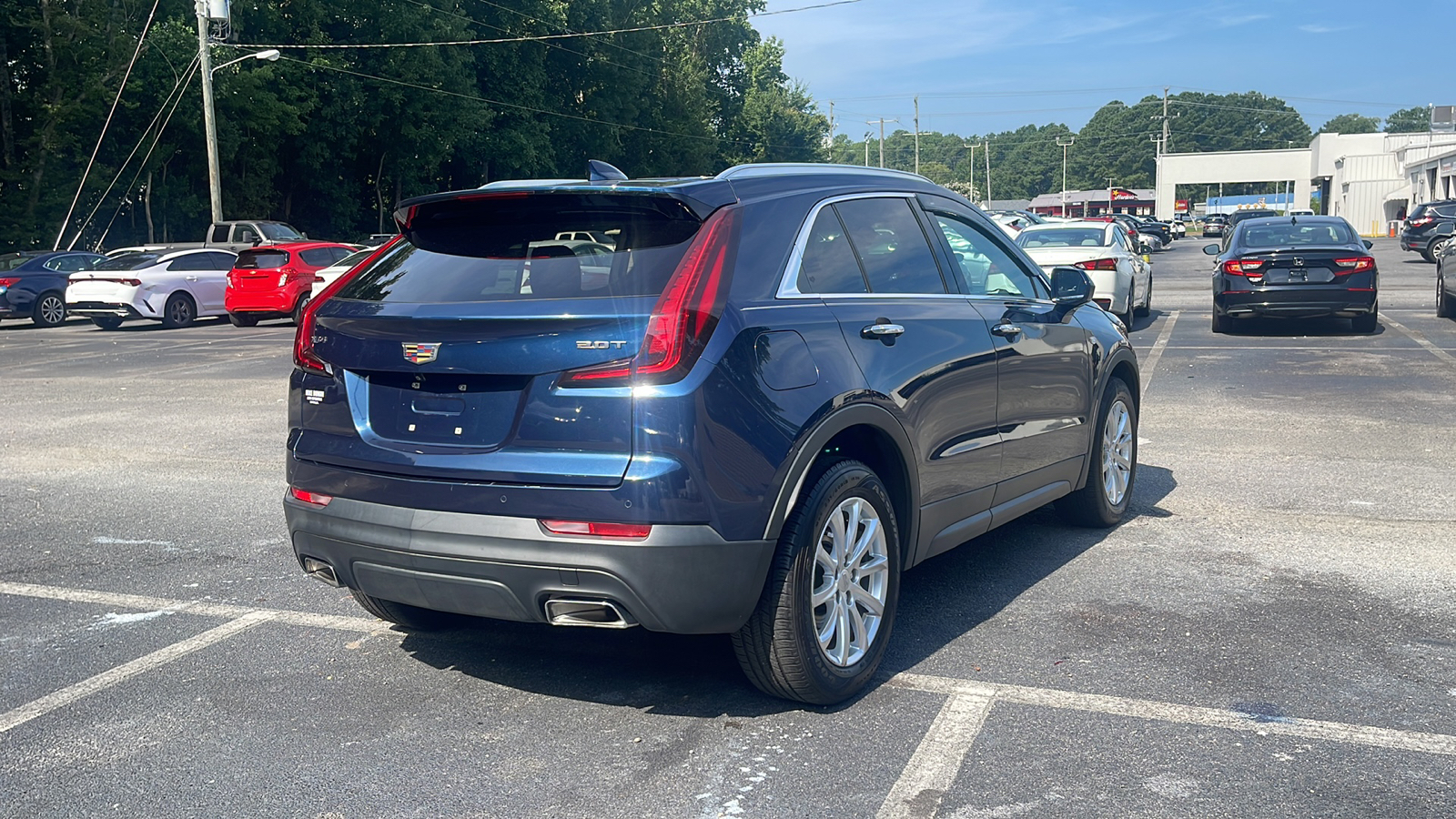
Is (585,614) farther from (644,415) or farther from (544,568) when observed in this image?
(644,415)

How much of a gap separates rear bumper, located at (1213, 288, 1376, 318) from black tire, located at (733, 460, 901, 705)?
13.6 meters

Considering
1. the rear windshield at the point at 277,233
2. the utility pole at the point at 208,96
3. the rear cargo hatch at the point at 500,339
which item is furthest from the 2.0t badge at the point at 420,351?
the utility pole at the point at 208,96

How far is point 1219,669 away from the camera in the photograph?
4449mm

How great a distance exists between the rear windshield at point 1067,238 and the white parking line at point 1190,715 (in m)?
14.3

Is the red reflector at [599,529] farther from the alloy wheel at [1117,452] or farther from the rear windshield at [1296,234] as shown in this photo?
the rear windshield at [1296,234]

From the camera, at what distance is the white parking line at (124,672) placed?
4238 millimetres

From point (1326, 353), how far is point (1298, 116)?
202 m

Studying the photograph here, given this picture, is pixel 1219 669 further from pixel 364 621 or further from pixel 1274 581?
pixel 364 621

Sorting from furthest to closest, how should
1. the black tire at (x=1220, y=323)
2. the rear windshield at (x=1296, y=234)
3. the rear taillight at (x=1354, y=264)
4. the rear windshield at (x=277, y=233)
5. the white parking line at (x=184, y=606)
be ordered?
the rear windshield at (x=277, y=233) < the black tire at (x=1220, y=323) < the rear windshield at (x=1296, y=234) < the rear taillight at (x=1354, y=264) < the white parking line at (x=184, y=606)

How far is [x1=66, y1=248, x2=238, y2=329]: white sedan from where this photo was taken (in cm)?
2422

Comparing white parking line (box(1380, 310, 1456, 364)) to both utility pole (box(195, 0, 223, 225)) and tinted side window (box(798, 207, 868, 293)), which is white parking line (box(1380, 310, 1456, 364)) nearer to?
tinted side window (box(798, 207, 868, 293))

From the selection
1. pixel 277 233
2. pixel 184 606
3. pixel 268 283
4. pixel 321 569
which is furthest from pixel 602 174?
pixel 277 233

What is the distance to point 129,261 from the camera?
25.7 metres

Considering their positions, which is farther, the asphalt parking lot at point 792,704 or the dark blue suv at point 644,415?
the dark blue suv at point 644,415
